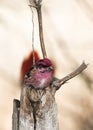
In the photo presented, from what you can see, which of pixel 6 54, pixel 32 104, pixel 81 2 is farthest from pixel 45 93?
pixel 81 2

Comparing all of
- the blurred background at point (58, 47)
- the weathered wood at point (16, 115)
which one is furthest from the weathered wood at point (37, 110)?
the blurred background at point (58, 47)

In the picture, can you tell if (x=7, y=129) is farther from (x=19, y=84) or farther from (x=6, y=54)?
(x=6, y=54)

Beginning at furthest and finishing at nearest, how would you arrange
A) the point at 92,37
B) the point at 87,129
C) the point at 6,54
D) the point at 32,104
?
1. the point at 87,129
2. the point at 92,37
3. the point at 6,54
4. the point at 32,104

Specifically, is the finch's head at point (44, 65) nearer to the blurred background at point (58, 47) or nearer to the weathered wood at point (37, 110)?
the weathered wood at point (37, 110)

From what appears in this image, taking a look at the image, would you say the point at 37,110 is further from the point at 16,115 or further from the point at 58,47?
the point at 58,47

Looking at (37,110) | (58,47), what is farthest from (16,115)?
(58,47)

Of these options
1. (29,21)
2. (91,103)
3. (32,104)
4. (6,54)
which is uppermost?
(29,21)
